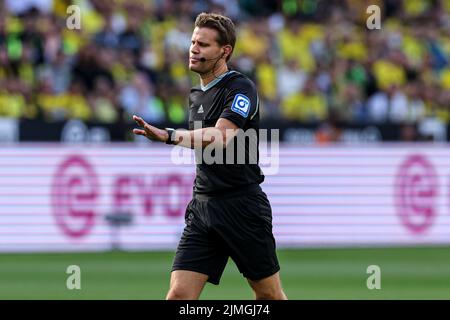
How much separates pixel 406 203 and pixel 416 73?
4627mm

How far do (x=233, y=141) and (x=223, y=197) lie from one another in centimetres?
44

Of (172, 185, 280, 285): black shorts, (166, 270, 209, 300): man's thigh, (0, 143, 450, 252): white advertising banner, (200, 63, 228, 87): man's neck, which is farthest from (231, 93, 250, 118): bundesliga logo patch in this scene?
(0, 143, 450, 252): white advertising banner

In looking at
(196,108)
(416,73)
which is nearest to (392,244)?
(416,73)

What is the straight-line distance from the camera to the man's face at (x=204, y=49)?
8.95 metres

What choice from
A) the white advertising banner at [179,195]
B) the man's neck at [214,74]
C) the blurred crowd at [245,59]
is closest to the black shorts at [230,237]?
the man's neck at [214,74]

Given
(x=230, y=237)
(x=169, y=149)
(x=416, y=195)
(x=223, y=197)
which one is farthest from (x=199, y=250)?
(x=416, y=195)

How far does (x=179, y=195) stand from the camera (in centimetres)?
1902

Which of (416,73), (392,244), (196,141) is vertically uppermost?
(416,73)

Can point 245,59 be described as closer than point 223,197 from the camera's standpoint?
No

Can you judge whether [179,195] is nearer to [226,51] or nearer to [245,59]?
[245,59]

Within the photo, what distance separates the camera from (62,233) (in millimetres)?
18500

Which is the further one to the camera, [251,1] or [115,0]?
[251,1]

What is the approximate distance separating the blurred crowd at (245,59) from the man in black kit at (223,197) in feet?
34.7
